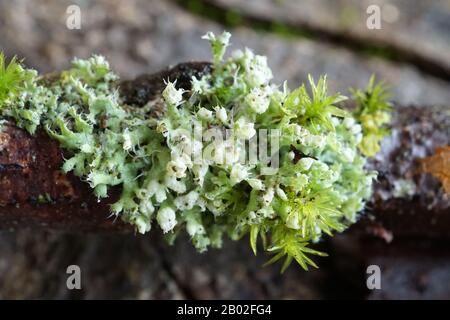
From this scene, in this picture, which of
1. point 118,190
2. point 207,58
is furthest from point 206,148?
point 207,58

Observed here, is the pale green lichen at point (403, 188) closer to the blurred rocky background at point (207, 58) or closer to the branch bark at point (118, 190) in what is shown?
the branch bark at point (118, 190)

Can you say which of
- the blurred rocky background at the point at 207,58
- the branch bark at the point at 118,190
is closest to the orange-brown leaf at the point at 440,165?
the branch bark at the point at 118,190

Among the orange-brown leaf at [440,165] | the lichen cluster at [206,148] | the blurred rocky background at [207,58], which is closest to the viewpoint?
the lichen cluster at [206,148]

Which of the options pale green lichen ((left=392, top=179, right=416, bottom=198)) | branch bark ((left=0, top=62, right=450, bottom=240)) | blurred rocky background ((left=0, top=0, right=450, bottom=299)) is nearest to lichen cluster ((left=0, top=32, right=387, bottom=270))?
branch bark ((left=0, top=62, right=450, bottom=240))

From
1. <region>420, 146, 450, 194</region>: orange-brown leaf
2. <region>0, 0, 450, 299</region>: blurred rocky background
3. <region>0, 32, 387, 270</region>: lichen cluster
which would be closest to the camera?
<region>0, 32, 387, 270</region>: lichen cluster

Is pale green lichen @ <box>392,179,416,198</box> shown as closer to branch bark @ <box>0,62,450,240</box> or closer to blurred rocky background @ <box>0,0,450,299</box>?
branch bark @ <box>0,62,450,240</box>

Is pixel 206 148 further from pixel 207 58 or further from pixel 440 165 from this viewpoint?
pixel 207 58
